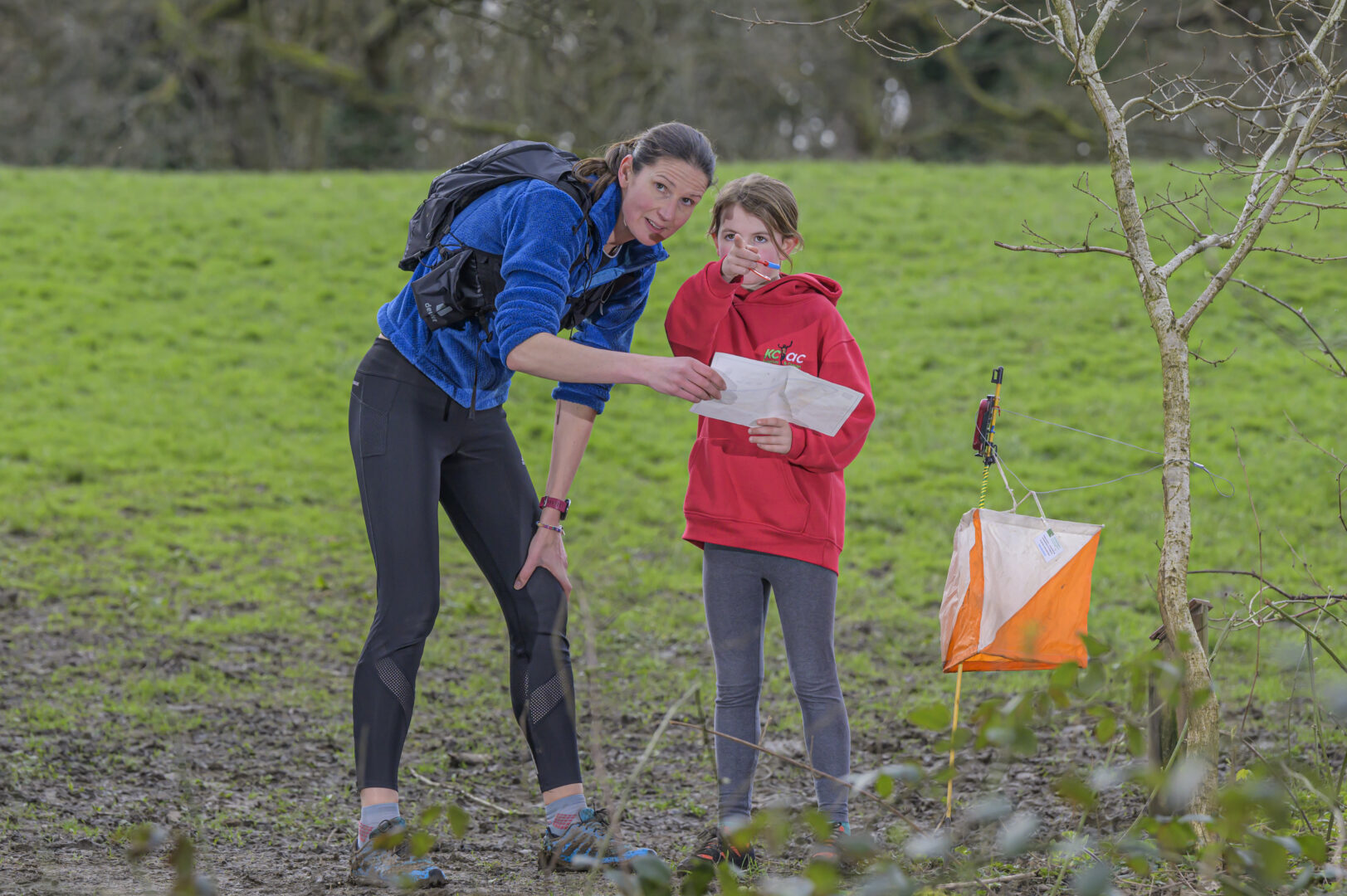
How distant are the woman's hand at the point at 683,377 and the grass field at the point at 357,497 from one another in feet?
1.39

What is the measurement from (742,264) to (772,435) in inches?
19.8

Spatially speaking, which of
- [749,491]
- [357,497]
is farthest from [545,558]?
[357,497]

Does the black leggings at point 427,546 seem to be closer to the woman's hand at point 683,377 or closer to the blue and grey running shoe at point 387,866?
the blue and grey running shoe at point 387,866

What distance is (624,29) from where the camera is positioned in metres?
19.7

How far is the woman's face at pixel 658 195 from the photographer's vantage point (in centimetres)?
293

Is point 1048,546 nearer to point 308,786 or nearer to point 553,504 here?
point 553,504

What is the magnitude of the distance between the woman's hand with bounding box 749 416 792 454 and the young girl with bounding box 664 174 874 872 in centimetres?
9

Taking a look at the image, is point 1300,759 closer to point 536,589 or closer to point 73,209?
point 536,589

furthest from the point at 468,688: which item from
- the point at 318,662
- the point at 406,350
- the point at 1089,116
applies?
the point at 1089,116

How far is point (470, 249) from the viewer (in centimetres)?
299

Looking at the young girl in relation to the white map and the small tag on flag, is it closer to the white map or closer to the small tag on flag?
the white map

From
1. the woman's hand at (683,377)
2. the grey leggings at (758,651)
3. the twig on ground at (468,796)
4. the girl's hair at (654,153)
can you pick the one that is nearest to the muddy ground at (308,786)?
the twig on ground at (468,796)

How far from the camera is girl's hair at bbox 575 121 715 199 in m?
2.93

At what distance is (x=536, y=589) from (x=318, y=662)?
289 centimetres
